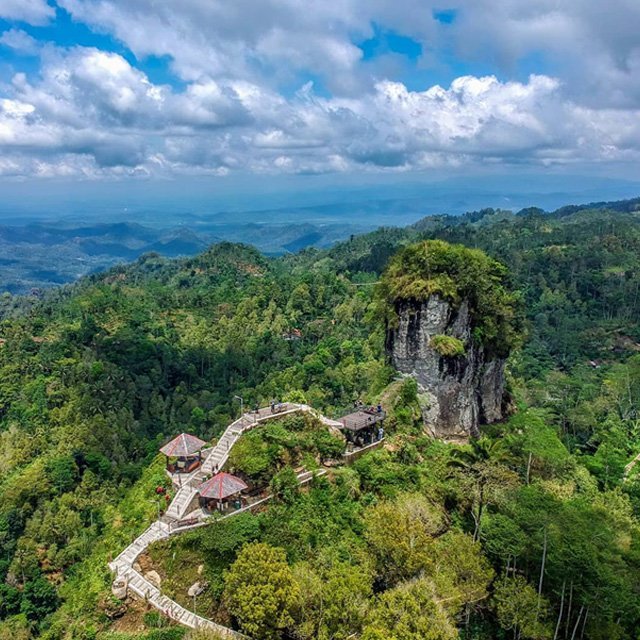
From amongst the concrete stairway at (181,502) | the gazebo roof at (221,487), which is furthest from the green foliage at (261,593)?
the concrete stairway at (181,502)

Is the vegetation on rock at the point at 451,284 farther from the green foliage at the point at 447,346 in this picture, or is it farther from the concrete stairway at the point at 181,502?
the concrete stairway at the point at 181,502

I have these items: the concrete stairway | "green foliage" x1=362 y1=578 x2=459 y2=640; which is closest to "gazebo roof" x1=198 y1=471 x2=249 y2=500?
the concrete stairway

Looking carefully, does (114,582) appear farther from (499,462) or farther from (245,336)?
(245,336)

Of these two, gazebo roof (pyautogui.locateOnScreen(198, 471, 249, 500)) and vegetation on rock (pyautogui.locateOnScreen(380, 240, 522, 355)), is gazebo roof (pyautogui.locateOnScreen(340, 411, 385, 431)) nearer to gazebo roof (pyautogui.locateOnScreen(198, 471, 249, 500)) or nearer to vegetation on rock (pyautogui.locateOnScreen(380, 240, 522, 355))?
gazebo roof (pyautogui.locateOnScreen(198, 471, 249, 500))

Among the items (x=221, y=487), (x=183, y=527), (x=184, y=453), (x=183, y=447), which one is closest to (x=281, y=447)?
(x=221, y=487)

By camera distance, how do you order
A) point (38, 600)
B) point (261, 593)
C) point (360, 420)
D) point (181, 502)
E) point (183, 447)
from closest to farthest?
point (261, 593)
point (181, 502)
point (183, 447)
point (360, 420)
point (38, 600)

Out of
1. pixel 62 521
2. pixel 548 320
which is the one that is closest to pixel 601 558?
pixel 62 521

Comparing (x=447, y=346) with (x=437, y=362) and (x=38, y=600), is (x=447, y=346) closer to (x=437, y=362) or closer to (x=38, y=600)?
(x=437, y=362)
